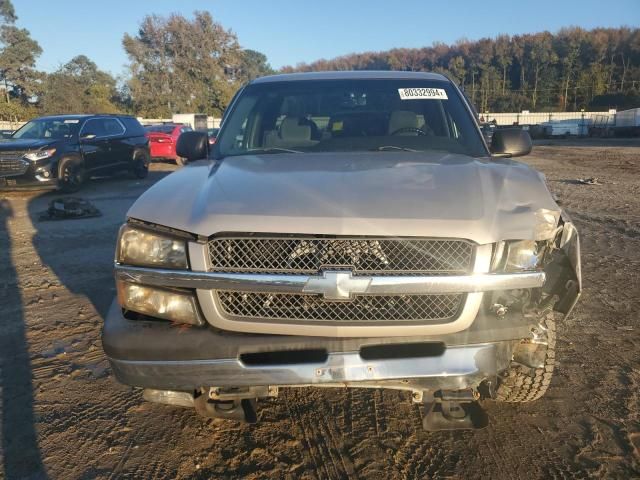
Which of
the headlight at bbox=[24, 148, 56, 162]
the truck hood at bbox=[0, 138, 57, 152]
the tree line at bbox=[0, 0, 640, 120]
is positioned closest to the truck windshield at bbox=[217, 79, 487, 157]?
the headlight at bbox=[24, 148, 56, 162]

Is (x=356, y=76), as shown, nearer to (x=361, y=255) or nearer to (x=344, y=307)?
(x=361, y=255)

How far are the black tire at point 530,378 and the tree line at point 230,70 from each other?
2725cm

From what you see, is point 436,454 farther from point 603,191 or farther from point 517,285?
point 603,191

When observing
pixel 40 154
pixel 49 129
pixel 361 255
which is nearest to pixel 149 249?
pixel 361 255

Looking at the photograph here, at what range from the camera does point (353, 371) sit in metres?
2.03

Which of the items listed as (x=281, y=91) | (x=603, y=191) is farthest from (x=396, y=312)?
(x=603, y=191)

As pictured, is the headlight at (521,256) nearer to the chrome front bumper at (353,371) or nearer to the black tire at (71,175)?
the chrome front bumper at (353,371)

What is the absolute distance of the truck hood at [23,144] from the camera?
35.2 feet

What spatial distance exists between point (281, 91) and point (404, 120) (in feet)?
3.26

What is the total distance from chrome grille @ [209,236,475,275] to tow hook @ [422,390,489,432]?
0.63 m

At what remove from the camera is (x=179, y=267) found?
2160mm

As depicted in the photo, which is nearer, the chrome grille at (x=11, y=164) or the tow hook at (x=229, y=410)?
the tow hook at (x=229, y=410)

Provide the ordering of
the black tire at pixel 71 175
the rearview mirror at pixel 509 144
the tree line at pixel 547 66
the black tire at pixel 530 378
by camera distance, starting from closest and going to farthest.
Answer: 1. the black tire at pixel 530 378
2. the rearview mirror at pixel 509 144
3. the black tire at pixel 71 175
4. the tree line at pixel 547 66

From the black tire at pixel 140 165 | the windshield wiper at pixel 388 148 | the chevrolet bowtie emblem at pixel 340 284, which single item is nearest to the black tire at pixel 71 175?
the black tire at pixel 140 165
